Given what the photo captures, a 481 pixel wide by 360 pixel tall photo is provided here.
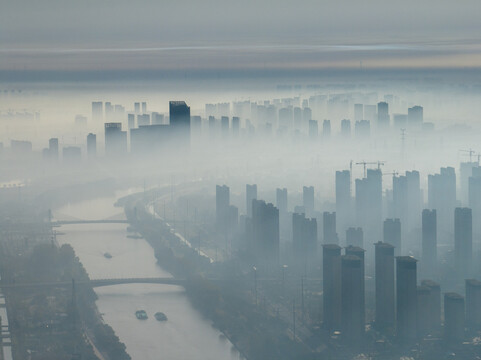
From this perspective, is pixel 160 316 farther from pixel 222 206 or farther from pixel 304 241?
pixel 222 206

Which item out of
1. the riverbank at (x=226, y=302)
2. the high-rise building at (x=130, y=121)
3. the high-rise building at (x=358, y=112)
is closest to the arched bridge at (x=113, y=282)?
the riverbank at (x=226, y=302)

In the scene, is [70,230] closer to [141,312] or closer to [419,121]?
[141,312]

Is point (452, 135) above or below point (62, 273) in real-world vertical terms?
above

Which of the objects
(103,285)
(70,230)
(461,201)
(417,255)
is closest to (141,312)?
(103,285)

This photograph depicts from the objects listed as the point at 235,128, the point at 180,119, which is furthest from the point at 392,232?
the point at 235,128

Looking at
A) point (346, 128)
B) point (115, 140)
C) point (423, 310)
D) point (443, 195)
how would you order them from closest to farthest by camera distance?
point (423, 310) < point (443, 195) < point (115, 140) < point (346, 128)

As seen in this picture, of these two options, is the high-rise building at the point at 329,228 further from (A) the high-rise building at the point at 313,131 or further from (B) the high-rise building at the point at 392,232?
(A) the high-rise building at the point at 313,131
